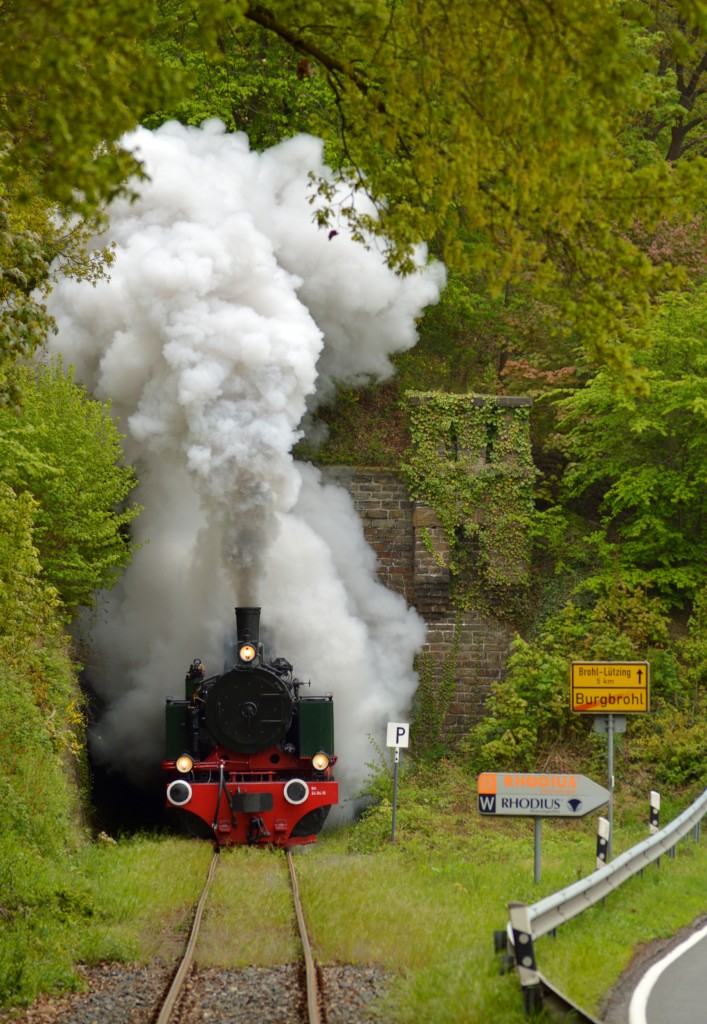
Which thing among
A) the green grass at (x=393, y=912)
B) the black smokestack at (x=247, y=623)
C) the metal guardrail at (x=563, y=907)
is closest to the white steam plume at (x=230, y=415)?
the black smokestack at (x=247, y=623)

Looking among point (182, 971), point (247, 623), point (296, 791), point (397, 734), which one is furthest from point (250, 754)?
point (182, 971)

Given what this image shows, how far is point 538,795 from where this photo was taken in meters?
10.8

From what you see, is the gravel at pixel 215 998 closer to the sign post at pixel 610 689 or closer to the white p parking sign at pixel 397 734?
the sign post at pixel 610 689

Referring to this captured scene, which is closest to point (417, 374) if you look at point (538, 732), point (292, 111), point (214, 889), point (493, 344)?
point (493, 344)

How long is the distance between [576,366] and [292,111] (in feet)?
25.3

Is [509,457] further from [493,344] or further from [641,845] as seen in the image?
[641,845]

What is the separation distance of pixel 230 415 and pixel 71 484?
2539 mm

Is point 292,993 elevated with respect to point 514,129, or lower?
lower

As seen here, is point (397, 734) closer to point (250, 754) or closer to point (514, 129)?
point (250, 754)

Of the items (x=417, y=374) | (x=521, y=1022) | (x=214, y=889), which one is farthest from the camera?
(x=417, y=374)

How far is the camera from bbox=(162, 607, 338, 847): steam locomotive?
15.8m

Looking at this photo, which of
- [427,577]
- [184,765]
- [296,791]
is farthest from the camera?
[427,577]

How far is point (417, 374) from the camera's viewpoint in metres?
25.1

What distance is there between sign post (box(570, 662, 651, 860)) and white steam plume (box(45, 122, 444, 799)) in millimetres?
6540
